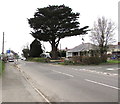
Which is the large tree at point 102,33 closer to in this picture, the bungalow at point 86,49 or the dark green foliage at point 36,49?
the bungalow at point 86,49

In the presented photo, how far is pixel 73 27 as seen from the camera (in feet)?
145

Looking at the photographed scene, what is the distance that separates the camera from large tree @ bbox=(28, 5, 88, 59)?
4356cm

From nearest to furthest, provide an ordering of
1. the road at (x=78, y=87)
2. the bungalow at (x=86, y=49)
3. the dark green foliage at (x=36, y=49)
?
the road at (x=78, y=87) < the bungalow at (x=86, y=49) < the dark green foliage at (x=36, y=49)

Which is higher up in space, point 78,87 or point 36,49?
point 36,49

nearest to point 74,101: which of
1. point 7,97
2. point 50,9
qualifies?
point 7,97

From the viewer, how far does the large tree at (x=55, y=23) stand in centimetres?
4356

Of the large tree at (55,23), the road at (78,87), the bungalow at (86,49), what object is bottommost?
the road at (78,87)

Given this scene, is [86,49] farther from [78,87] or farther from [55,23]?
[78,87]

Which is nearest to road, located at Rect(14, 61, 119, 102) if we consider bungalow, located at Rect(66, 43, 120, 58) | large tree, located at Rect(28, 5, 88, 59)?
bungalow, located at Rect(66, 43, 120, 58)

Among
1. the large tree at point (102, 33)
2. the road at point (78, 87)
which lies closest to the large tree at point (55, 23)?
the large tree at point (102, 33)

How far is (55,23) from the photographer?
42906 mm

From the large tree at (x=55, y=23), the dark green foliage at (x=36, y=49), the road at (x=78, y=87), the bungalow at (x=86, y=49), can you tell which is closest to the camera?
the road at (x=78, y=87)

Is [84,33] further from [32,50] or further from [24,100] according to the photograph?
[24,100]

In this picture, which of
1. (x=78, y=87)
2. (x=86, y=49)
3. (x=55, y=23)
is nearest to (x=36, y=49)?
(x=86, y=49)
